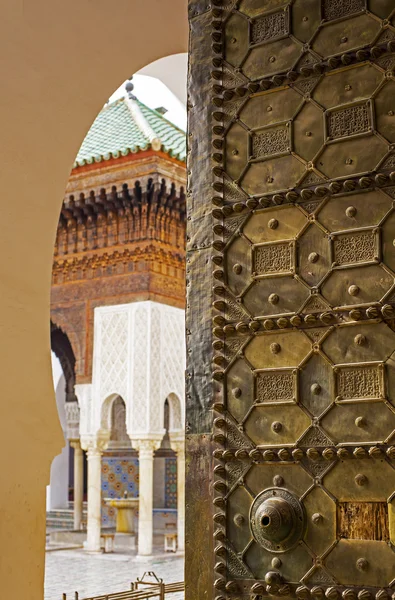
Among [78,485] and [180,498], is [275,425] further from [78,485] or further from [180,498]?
[78,485]

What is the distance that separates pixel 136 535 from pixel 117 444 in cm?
165

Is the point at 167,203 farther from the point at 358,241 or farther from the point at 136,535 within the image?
the point at 358,241

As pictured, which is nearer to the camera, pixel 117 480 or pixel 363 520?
pixel 363 520

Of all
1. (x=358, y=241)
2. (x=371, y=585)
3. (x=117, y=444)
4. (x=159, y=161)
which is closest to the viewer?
(x=371, y=585)

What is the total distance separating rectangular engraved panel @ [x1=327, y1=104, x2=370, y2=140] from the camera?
1.82 m

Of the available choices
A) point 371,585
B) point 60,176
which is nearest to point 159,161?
point 60,176

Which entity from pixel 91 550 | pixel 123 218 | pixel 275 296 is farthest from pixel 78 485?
pixel 275 296

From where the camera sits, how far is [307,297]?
6.04 ft

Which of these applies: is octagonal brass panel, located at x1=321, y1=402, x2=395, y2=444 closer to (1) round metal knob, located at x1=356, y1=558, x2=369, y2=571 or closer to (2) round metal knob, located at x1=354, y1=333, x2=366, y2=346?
(2) round metal knob, located at x1=354, y1=333, x2=366, y2=346

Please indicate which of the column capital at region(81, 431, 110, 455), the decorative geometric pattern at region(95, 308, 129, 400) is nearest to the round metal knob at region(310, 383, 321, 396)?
the decorative geometric pattern at region(95, 308, 129, 400)

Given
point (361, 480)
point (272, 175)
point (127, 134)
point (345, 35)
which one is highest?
point (127, 134)

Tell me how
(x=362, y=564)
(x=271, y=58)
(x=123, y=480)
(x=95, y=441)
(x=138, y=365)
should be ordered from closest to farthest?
(x=362, y=564)
(x=271, y=58)
(x=138, y=365)
(x=95, y=441)
(x=123, y=480)

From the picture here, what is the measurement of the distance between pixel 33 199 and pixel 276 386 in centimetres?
146

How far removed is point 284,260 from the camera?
6.21ft
